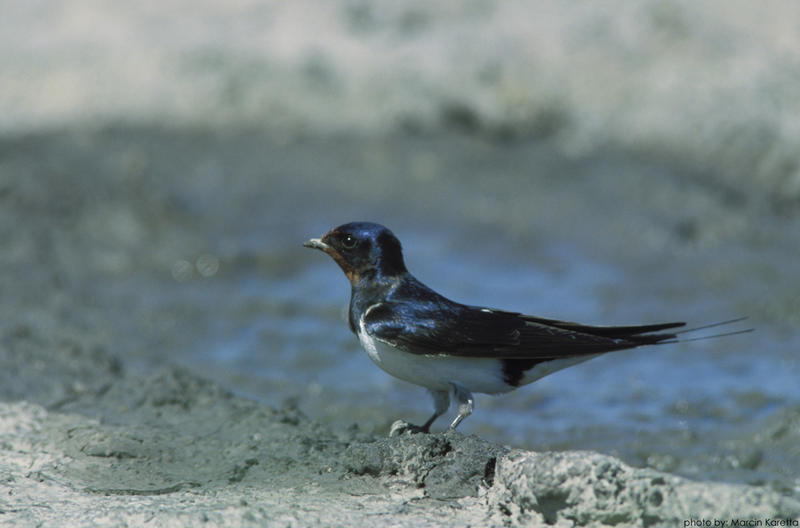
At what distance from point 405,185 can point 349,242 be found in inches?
200

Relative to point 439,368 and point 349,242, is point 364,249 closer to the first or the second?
point 349,242

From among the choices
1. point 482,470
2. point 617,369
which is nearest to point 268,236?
point 617,369

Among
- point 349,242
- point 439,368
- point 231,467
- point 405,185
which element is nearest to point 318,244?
point 349,242

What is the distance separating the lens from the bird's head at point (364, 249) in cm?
473

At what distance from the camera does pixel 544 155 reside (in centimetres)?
1002

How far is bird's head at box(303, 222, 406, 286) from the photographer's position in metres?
4.73

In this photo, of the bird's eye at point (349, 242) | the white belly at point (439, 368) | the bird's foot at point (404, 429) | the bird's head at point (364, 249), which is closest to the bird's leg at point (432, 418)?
the bird's foot at point (404, 429)

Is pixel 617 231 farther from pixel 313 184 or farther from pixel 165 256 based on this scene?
pixel 165 256

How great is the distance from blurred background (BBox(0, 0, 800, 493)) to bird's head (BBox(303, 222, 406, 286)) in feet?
4.80

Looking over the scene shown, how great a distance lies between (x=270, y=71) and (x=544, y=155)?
2.77 m

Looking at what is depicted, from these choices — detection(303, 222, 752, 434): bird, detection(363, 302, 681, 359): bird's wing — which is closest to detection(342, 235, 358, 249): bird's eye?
detection(303, 222, 752, 434): bird

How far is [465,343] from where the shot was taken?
4371 millimetres

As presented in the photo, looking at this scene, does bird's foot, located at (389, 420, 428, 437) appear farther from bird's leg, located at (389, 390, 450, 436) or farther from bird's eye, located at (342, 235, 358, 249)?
bird's eye, located at (342, 235, 358, 249)

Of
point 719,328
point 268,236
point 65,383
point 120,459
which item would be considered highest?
point 268,236
